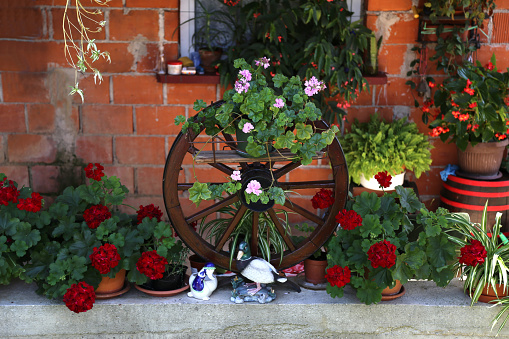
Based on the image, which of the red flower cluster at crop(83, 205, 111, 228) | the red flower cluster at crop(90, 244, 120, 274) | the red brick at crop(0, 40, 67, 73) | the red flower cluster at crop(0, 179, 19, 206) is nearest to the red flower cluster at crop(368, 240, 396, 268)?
the red flower cluster at crop(90, 244, 120, 274)

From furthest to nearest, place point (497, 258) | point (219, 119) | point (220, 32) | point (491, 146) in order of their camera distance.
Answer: point (220, 32)
point (491, 146)
point (497, 258)
point (219, 119)

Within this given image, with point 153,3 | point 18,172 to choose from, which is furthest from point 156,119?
point 18,172

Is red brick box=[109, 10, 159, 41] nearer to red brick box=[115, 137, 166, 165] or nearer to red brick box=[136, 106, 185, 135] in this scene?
red brick box=[136, 106, 185, 135]

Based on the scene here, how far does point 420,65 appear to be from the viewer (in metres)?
3.65

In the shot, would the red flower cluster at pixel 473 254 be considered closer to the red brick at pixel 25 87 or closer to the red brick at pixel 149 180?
the red brick at pixel 149 180

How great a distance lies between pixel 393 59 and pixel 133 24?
1667mm

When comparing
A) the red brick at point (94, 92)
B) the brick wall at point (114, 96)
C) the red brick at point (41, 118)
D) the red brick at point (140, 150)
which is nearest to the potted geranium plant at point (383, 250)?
the brick wall at point (114, 96)

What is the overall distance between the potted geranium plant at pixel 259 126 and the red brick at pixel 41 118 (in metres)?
1.88

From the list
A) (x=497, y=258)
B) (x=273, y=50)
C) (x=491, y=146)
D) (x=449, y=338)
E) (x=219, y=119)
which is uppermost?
(x=273, y=50)

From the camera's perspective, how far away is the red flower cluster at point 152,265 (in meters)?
2.07

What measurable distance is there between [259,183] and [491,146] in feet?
6.53

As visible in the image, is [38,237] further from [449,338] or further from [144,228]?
[449,338]

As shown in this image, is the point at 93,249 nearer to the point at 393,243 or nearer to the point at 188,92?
the point at 393,243

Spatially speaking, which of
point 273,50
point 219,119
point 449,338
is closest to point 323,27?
point 273,50
